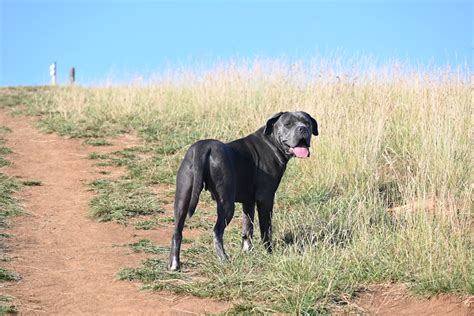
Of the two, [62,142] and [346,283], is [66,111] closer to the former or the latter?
[62,142]

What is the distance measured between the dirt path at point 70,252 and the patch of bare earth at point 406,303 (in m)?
1.11

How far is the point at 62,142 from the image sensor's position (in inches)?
500

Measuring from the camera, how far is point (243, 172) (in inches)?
236

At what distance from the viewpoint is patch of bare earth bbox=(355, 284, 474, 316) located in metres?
4.67

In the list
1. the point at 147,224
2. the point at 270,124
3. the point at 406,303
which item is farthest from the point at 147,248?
the point at 406,303

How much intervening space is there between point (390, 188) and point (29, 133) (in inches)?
325

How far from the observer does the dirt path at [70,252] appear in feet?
16.4

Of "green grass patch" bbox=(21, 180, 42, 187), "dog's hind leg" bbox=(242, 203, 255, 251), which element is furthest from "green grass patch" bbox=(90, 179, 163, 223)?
"dog's hind leg" bbox=(242, 203, 255, 251)

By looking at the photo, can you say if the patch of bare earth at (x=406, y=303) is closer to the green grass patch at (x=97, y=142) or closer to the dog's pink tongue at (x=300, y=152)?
the dog's pink tongue at (x=300, y=152)

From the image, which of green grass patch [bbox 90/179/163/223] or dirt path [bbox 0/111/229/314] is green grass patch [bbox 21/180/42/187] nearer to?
dirt path [bbox 0/111/229/314]

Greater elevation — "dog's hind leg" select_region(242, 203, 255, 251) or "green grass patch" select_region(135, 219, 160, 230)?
"dog's hind leg" select_region(242, 203, 255, 251)

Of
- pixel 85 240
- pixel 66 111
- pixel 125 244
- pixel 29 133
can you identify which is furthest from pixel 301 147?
pixel 66 111

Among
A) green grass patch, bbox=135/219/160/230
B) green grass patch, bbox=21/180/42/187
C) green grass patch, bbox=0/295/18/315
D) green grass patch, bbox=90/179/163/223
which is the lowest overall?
green grass patch, bbox=0/295/18/315

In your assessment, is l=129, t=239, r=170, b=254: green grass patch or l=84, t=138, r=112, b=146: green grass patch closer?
l=129, t=239, r=170, b=254: green grass patch
